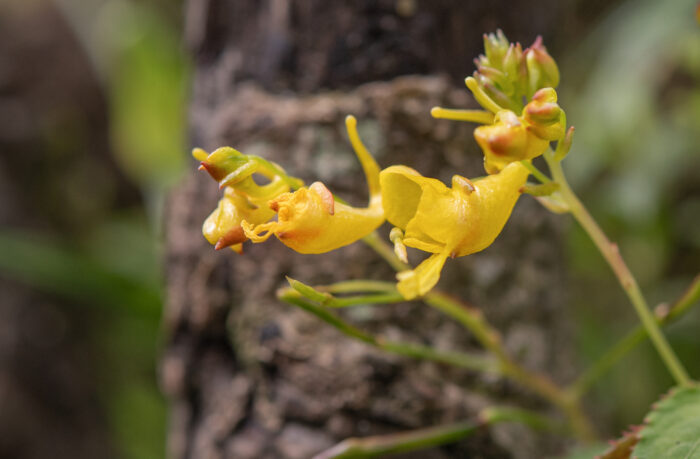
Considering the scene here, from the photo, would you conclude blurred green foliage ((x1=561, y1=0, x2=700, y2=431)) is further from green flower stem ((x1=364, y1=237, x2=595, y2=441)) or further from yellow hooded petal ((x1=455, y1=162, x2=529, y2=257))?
yellow hooded petal ((x1=455, y1=162, x2=529, y2=257))

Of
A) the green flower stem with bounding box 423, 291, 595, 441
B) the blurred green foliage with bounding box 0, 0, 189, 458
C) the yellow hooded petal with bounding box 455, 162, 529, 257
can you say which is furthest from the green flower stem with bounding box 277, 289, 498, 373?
the blurred green foliage with bounding box 0, 0, 189, 458

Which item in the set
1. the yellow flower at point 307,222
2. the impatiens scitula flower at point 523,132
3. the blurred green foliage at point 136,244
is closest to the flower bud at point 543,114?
the impatiens scitula flower at point 523,132

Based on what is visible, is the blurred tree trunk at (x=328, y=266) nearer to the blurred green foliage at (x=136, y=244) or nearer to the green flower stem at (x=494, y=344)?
the green flower stem at (x=494, y=344)

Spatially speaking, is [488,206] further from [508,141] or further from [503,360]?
[503,360]

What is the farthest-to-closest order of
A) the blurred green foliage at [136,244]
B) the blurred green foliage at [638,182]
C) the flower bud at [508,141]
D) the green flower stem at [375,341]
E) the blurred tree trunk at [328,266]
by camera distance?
1. the blurred green foliage at [136,244]
2. the blurred green foliage at [638,182]
3. the blurred tree trunk at [328,266]
4. the green flower stem at [375,341]
5. the flower bud at [508,141]

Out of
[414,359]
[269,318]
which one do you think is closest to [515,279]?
[414,359]
